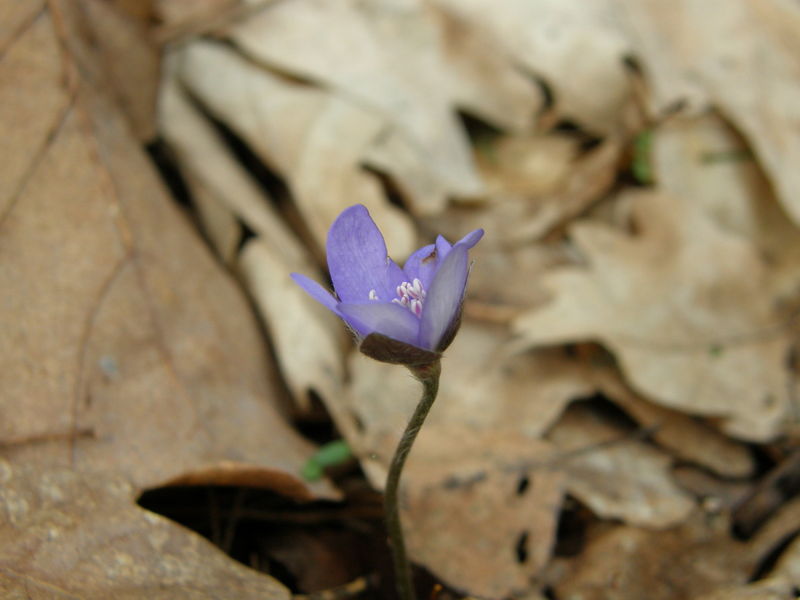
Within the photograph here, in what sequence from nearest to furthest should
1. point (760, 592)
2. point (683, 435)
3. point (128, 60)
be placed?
1. point (760, 592)
2. point (683, 435)
3. point (128, 60)

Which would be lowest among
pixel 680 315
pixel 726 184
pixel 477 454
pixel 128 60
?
pixel 477 454

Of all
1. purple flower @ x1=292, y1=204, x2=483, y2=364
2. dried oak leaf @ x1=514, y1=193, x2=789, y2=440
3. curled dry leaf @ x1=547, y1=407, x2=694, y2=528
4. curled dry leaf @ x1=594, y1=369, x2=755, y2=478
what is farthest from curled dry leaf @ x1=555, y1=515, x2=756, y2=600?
purple flower @ x1=292, y1=204, x2=483, y2=364

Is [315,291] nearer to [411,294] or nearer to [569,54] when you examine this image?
[411,294]

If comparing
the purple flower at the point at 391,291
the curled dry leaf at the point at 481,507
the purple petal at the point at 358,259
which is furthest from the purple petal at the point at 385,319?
the curled dry leaf at the point at 481,507

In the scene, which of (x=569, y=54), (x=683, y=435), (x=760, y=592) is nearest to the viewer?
(x=760, y=592)

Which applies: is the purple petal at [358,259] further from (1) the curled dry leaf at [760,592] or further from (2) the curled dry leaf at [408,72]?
(2) the curled dry leaf at [408,72]

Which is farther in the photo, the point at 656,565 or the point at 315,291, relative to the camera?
the point at 656,565

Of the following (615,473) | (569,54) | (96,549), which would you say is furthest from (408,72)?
(96,549)
